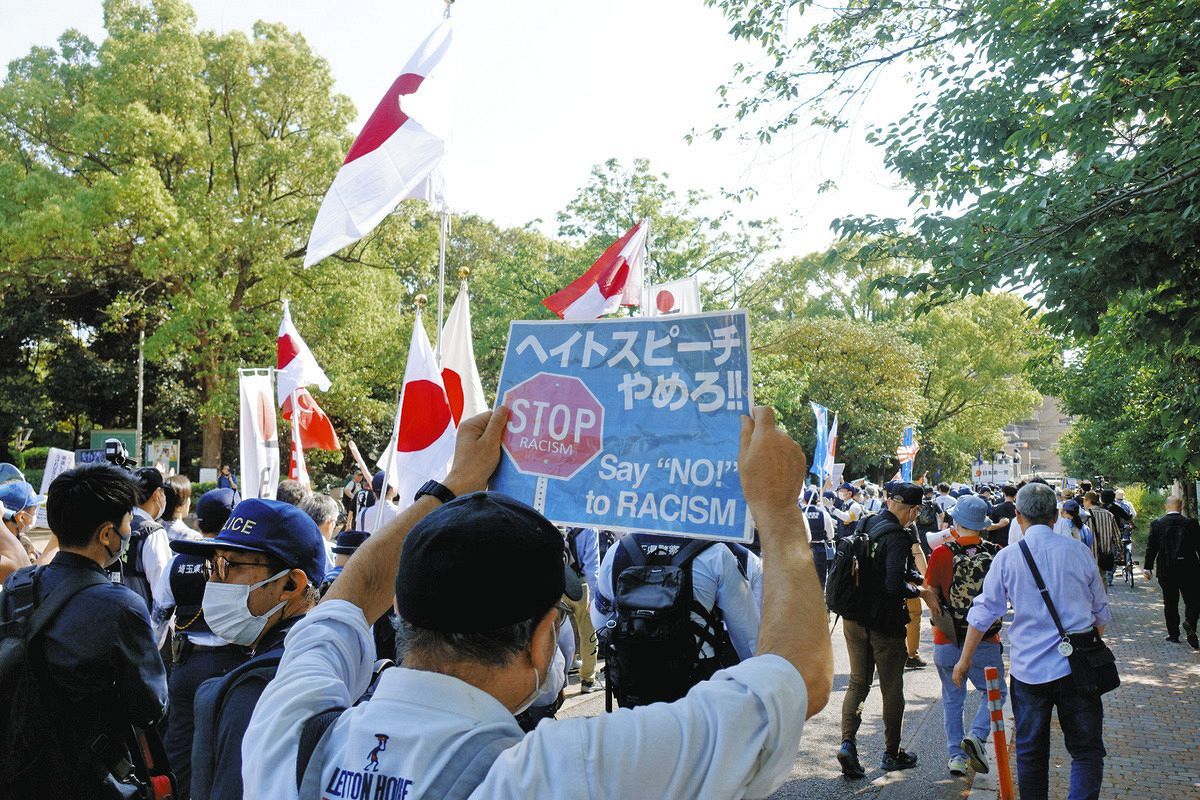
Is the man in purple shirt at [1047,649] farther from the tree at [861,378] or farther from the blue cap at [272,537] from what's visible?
the tree at [861,378]

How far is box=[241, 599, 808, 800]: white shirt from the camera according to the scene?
1300 millimetres

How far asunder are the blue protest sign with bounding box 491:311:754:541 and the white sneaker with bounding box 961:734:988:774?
16.9 feet

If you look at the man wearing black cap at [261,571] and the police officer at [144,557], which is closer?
the man wearing black cap at [261,571]

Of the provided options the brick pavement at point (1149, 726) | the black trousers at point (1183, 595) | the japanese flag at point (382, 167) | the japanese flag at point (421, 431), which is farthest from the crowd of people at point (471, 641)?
the black trousers at point (1183, 595)

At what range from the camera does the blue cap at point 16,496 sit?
20.9 ft

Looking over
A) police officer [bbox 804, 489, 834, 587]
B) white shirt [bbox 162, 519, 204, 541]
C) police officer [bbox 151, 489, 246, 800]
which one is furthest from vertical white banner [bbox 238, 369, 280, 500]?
police officer [bbox 804, 489, 834, 587]

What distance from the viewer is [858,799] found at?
614 centimetres

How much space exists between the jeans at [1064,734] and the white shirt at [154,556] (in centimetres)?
499

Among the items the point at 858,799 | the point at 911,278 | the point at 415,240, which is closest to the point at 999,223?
the point at 911,278

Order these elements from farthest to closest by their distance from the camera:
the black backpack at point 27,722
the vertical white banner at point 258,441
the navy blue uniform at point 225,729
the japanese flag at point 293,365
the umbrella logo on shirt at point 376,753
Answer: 1. the japanese flag at point 293,365
2. the vertical white banner at point 258,441
3. the black backpack at point 27,722
4. the navy blue uniform at point 225,729
5. the umbrella logo on shirt at point 376,753

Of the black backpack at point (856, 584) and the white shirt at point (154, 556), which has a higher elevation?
the white shirt at point (154, 556)

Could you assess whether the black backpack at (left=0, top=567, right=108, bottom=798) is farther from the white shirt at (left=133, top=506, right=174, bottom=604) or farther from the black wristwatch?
the white shirt at (left=133, top=506, right=174, bottom=604)

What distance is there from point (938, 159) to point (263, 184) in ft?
75.0

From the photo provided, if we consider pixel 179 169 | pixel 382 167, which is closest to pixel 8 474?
pixel 382 167
